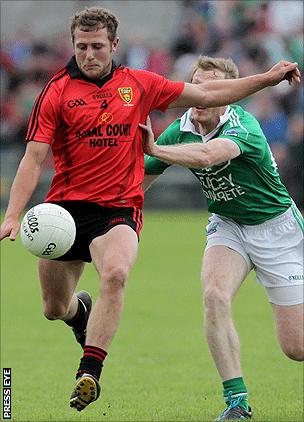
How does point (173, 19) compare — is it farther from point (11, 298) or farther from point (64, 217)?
point (64, 217)

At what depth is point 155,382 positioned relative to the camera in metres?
9.20

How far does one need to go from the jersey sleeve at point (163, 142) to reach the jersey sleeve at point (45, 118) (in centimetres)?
98

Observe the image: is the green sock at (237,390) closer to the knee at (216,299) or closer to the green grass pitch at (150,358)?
the green grass pitch at (150,358)

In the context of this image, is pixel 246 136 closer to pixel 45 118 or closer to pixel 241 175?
pixel 241 175

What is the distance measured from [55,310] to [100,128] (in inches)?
60.9

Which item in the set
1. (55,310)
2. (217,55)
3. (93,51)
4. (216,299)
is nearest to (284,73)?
(93,51)

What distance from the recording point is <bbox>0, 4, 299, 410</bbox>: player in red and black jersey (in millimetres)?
7375

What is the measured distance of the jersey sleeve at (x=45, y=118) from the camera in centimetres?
734

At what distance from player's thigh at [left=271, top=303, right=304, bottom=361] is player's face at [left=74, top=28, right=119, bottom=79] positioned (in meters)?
2.09

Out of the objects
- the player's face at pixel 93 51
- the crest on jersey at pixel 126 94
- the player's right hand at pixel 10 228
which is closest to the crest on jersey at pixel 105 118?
the crest on jersey at pixel 126 94

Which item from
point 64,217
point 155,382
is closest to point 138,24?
point 155,382

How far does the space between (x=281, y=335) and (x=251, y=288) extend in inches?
286

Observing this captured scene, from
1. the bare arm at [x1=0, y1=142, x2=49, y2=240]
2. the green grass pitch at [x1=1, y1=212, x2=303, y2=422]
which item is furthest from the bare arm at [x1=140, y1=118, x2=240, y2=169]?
the green grass pitch at [x1=1, y1=212, x2=303, y2=422]

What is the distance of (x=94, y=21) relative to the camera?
292 inches
